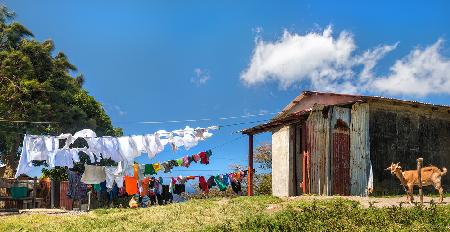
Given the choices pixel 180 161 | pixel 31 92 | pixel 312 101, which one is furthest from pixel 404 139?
pixel 31 92

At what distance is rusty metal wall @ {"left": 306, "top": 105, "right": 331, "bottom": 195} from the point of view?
59.7 feet

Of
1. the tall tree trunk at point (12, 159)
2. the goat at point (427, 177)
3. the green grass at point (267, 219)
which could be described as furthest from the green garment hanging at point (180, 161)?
the tall tree trunk at point (12, 159)

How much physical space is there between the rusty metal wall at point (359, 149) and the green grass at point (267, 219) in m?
4.49

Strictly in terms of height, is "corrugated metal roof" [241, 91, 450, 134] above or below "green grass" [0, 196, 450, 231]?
above

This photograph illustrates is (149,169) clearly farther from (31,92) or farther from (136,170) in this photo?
(31,92)

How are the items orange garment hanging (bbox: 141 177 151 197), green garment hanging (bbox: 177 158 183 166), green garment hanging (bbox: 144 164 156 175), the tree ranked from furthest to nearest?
the tree
green garment hanging (bbox: 177 158 183 166)
orange garment hanging (bbox: 141 177 151 197)
green garment hanging (bbox: 144 164 156 175)

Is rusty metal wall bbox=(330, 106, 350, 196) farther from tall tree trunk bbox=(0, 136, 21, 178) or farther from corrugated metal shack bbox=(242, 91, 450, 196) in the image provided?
tall tree trunk bbox=(0, 136, 21, 178)

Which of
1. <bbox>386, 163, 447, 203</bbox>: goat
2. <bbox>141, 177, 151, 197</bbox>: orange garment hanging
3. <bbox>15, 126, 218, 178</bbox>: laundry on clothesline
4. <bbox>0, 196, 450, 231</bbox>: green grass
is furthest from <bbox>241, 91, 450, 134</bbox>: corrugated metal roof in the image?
<bbox>141, 177, 151, 197</bbox>: orange garment hanging

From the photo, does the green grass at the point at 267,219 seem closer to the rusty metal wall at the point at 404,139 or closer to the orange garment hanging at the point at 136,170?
the rusty metal wall at the point at 404,139

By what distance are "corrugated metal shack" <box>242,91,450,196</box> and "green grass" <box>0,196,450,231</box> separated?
12.3 feet

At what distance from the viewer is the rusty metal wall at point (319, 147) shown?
716 inches

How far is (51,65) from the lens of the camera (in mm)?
34656

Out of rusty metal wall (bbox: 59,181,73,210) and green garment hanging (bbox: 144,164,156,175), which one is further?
rusty metal wall (bbox: 59,181,73,210)

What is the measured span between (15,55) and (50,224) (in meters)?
20.9
